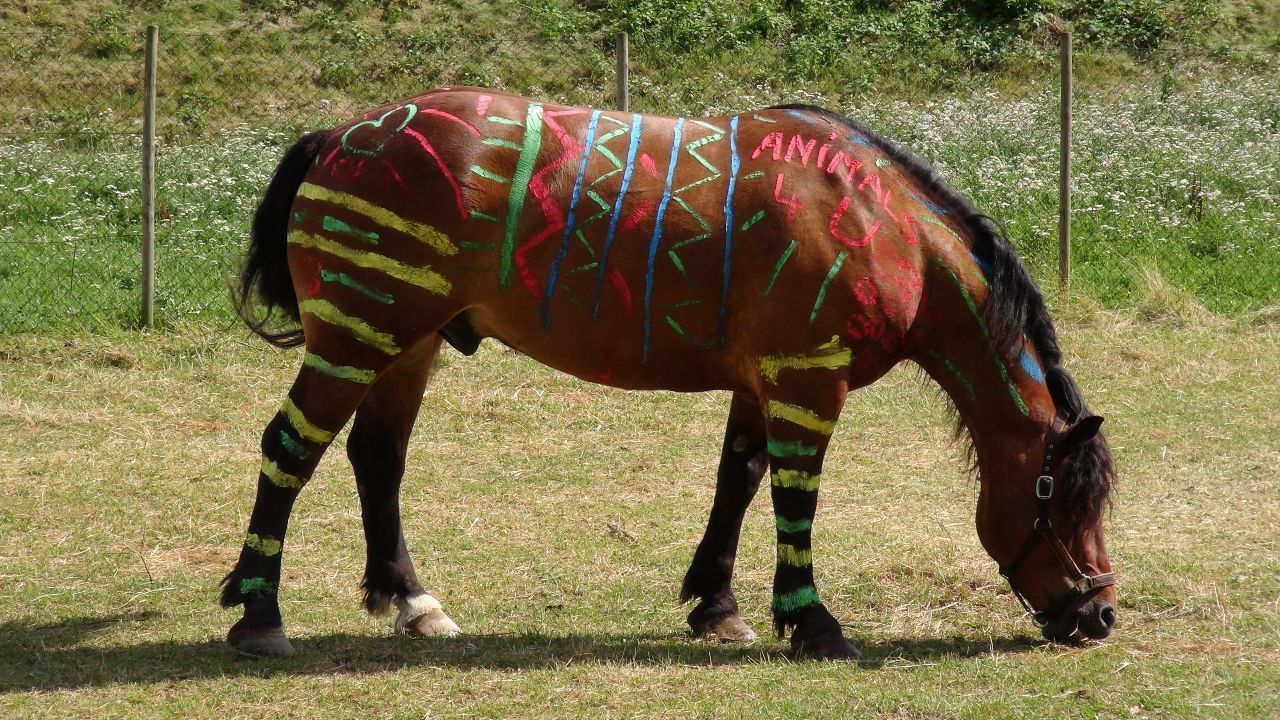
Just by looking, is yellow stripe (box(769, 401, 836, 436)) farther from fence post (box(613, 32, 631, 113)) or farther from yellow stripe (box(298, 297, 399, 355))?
fence post (box(613, 32, 631, 113))

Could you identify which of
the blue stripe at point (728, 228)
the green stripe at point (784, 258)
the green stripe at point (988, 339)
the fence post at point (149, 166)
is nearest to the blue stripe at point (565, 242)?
the blue stripe at point (728, 228)

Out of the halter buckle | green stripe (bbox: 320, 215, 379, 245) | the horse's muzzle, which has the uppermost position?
green stripe (bbox: 320, 215, 379, 245)

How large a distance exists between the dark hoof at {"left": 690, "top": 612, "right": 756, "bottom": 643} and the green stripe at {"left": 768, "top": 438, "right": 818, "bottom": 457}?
79 cm

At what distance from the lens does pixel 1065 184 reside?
966 cm

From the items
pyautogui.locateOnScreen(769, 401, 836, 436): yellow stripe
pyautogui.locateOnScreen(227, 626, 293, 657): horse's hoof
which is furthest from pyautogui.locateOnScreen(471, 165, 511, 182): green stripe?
pyautogui.locateOnScreen(227, 626, 293, 657): horse's hoof

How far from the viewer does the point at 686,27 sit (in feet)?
52.0

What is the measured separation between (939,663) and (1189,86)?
12.7 metres

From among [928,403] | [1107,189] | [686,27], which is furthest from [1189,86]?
[928,403]

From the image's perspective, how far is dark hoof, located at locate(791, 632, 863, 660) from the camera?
178 inches

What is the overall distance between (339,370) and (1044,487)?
2.58 m

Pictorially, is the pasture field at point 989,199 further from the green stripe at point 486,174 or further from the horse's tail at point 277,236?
the green stripe at point 486,174

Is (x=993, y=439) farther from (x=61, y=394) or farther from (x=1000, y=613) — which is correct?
(x=61, y=394)

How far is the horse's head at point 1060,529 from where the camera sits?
4566mm

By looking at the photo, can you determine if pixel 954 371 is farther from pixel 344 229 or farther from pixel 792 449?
pixel 344 229
